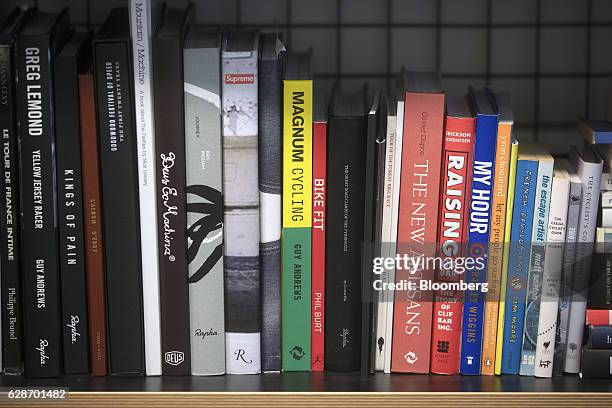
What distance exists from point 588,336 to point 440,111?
37 centimetres

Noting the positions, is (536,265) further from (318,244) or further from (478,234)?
(318,244)

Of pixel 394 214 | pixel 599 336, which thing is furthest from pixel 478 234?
pixel 599 336

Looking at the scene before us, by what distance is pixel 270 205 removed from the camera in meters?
1.25

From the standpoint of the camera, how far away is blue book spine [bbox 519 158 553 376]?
1.24 metres

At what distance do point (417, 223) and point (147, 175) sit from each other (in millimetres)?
367

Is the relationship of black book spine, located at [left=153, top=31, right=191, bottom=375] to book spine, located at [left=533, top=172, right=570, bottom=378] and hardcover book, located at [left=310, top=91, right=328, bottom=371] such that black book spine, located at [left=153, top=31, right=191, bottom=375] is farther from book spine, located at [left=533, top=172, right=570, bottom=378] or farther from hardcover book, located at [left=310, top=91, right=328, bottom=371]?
book spine, located at [left=533, top=172, right=570, bottom=378]

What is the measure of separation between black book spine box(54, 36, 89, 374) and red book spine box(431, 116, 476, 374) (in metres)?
0.48

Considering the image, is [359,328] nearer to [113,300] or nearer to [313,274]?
[313,274]

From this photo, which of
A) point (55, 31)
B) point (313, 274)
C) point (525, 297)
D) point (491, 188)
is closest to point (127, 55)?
point (55, 31)

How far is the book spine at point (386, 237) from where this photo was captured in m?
1.23

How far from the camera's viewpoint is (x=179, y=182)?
1235 mm

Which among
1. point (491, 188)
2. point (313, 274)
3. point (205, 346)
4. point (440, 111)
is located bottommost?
point (205, 346)

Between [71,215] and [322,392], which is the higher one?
[71,215]

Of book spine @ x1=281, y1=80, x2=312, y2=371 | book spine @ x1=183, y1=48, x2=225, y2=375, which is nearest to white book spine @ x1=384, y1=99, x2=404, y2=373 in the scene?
book spine @ x1=281, y1=80, x2=312, y2=371
